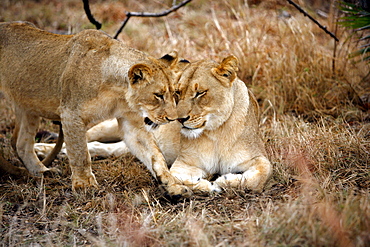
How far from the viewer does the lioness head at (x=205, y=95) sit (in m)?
3.39

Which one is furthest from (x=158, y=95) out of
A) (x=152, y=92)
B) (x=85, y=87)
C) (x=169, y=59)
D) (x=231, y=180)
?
(x=231, y=180)

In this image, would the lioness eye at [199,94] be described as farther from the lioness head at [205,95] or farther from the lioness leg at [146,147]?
the lioness leg at [146,147]

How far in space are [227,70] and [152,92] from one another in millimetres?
666

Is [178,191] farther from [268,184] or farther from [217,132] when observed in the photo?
[268,184]

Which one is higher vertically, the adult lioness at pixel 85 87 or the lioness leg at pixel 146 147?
the adult lioness at pixel 85 87

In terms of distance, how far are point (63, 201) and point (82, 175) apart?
267 mm

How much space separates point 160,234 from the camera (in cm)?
272

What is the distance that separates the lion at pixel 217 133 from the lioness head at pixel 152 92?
15 cm

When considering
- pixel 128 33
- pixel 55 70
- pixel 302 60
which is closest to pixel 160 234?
pixel 55 70

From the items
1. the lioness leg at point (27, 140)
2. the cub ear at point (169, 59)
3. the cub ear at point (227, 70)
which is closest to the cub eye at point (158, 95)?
the cub ear at point (169, 59)

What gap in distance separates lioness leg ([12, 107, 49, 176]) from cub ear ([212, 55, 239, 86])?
1.91 metres

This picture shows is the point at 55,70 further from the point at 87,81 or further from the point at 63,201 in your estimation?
the point at 63,201

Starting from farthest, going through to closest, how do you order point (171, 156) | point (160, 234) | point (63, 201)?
point (171, 156), point (63, 201), point (160, 234)

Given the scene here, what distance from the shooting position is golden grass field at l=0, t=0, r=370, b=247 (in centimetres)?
252
